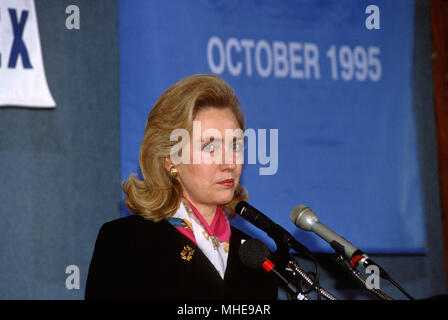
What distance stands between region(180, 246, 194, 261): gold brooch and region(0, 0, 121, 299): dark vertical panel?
2.45 ft

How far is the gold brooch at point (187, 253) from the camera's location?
1.88m

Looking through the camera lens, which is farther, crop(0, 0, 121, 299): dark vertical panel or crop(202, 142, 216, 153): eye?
crop(0, 0, 121, 299): dark vertical panel

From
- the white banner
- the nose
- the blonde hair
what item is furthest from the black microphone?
the white banner

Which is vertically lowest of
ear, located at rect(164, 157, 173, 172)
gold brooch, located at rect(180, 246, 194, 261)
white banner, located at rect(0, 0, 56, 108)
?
gold brooch, located at rect(180, 246, 194, 261)

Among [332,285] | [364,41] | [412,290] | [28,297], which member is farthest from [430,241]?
[28,297]

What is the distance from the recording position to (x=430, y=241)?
3.00m

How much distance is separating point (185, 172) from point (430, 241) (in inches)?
65.5

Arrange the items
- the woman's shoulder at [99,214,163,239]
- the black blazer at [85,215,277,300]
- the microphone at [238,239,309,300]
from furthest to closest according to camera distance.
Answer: the woman's shoulder at [99,214,163,239] < the black blazer at [85,215,277,300] < the microphone at [238,239,309,300]

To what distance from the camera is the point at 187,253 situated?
1.88 meters

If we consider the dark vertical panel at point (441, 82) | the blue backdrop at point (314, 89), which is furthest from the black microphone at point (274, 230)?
the dark vertical panel at point (441, 82)

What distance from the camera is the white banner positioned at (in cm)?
239

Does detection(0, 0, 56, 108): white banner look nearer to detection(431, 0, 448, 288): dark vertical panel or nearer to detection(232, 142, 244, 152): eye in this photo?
detection(232, 142, 244, 152): eye

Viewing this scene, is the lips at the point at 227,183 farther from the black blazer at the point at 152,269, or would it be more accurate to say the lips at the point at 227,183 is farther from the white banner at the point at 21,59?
the white banner at the point at 21,59

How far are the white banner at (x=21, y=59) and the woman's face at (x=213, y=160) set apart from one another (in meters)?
0.89
